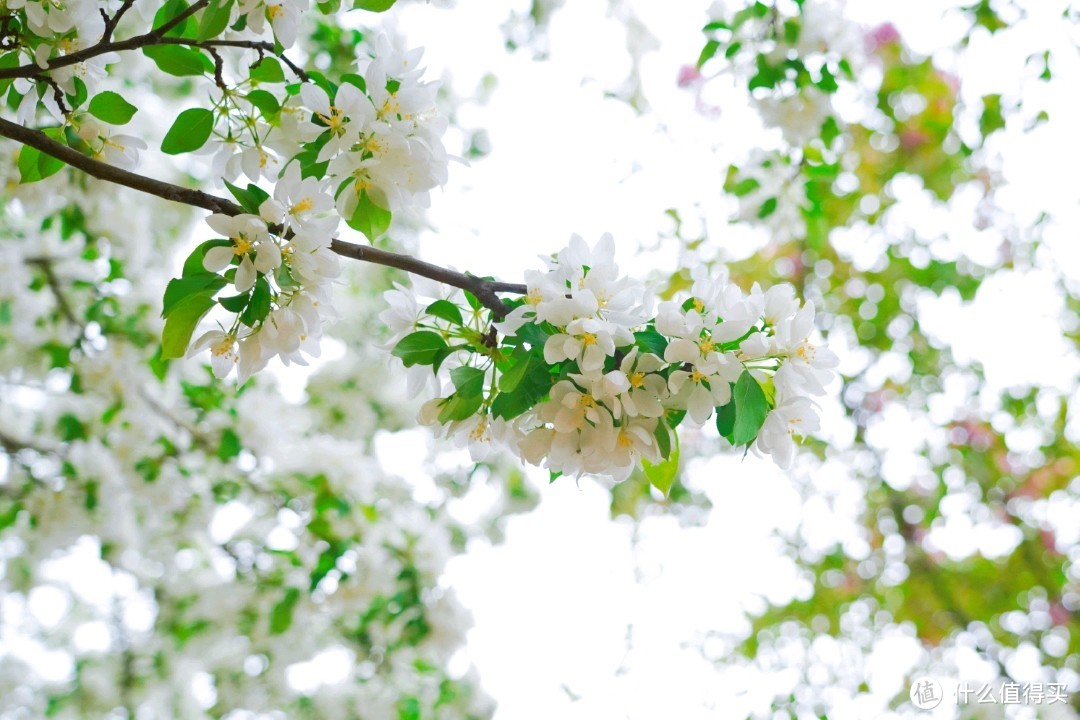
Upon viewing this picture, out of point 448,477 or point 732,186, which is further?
point 448,477

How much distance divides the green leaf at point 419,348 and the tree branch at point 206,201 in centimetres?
7

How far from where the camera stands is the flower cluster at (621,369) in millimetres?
907

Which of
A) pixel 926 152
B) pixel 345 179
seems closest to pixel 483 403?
pixel 345 179

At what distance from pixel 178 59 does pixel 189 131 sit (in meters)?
0.09

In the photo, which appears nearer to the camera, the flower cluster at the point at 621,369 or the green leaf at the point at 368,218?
the flower cluster at the point at 621,369

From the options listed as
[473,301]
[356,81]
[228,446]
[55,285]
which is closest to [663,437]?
[473,301]

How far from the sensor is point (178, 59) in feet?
3.56

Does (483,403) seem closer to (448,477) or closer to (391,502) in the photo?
(391,502)

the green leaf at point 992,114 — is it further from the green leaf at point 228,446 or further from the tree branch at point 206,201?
the green leaf at point 228,446

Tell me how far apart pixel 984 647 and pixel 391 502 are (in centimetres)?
264

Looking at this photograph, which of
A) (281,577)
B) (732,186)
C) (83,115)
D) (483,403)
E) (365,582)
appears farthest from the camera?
(281,577)

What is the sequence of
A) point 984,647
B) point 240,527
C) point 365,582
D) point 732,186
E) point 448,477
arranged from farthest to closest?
1. point 984,647
2. point 448,477
3. point 240,527
4. point 365,582
5. point 732,186

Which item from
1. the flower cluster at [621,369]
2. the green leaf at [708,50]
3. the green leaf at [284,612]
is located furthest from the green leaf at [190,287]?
the green leaf at [284,612]

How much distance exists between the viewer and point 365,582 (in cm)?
248
